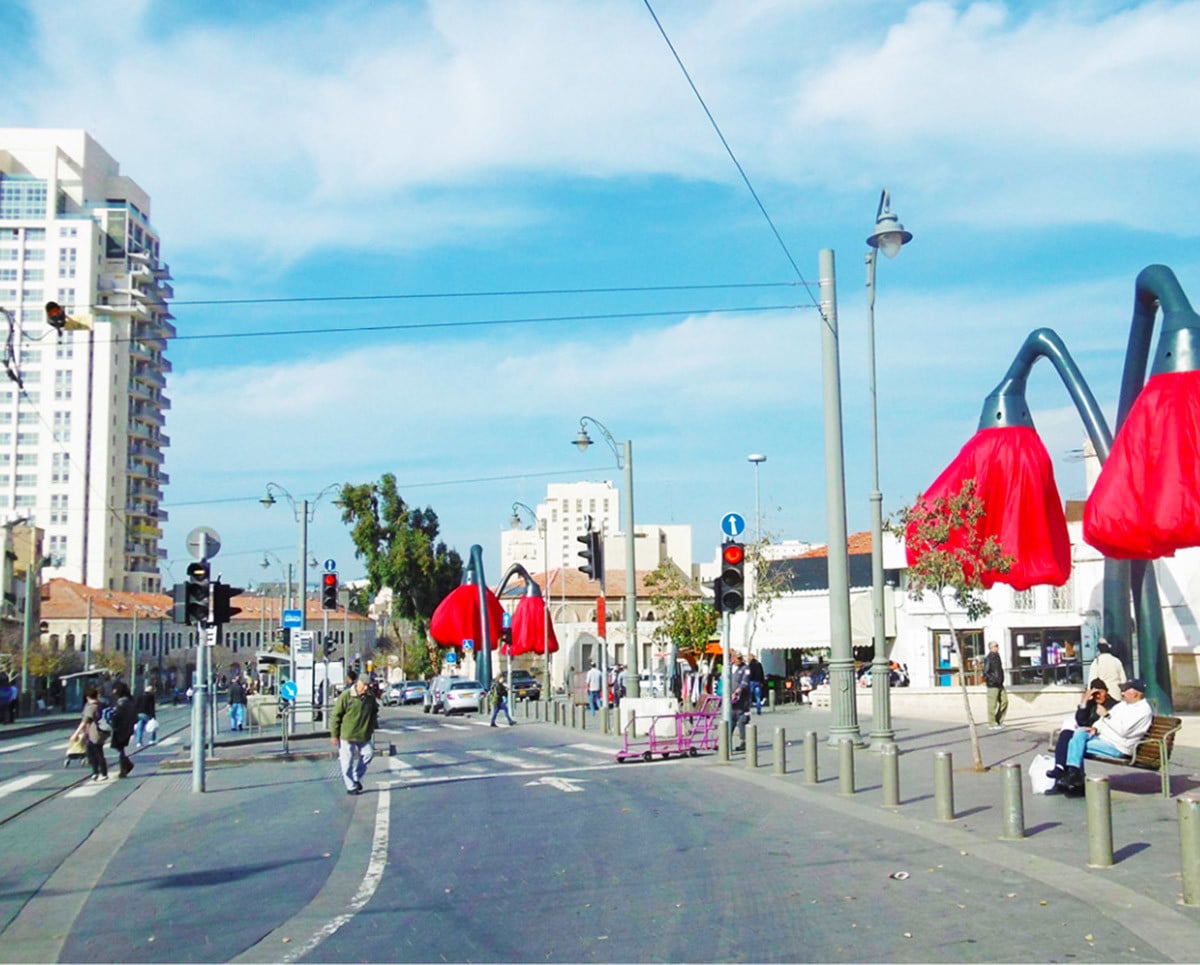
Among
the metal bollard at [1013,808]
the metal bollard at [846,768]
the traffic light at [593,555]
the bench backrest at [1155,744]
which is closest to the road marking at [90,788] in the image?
the metal bollard at [846,768]

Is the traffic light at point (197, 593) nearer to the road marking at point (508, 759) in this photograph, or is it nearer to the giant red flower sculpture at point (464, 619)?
the road marking at point (508, 759)

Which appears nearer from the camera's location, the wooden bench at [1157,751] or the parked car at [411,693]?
the wooden bench at [1157,751]

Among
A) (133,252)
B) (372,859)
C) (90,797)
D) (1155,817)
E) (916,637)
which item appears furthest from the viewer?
(133,252)

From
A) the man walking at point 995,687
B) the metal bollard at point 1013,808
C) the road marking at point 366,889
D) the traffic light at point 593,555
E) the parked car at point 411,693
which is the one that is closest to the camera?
the road marking at point 366,889

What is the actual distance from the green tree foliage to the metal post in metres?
20.4

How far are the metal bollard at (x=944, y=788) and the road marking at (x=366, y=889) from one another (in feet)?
17.7

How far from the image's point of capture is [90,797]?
18.6 meters

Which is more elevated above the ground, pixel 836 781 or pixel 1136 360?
pixel 1136 360

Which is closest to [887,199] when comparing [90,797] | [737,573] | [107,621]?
[737,573]

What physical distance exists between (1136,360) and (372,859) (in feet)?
49.7

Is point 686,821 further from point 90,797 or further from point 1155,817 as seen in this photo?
point 90,797

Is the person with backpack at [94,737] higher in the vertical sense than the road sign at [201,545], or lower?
lower

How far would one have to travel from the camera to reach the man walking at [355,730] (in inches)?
675

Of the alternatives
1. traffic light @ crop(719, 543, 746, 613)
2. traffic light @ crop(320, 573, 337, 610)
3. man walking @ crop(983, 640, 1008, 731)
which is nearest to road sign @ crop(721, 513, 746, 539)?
traffic light @ crop(719, 543, 746, 613)
